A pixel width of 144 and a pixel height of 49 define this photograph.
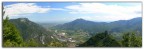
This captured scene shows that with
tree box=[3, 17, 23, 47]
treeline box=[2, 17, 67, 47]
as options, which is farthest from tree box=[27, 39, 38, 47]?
tree box=[3, 17, 23, 47]

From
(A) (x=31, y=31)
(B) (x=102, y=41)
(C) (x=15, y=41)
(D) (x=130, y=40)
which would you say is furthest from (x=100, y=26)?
(C) (x=15, y=41)

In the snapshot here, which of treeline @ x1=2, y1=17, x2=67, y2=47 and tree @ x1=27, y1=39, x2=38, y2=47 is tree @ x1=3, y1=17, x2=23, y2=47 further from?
tree @ x1=27, y1=39, x2=38, y2=47

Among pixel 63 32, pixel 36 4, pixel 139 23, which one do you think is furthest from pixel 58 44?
pixel 139 23

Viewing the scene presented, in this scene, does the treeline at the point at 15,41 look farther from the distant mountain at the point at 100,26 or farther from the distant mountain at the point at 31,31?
Result: the distant mountain at the point at 100,26

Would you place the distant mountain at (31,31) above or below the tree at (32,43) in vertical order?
above

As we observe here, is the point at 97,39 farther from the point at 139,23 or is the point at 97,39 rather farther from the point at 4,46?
the point at 4,46

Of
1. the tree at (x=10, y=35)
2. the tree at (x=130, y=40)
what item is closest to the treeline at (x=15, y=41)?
the tree at (x=10, y=35)
